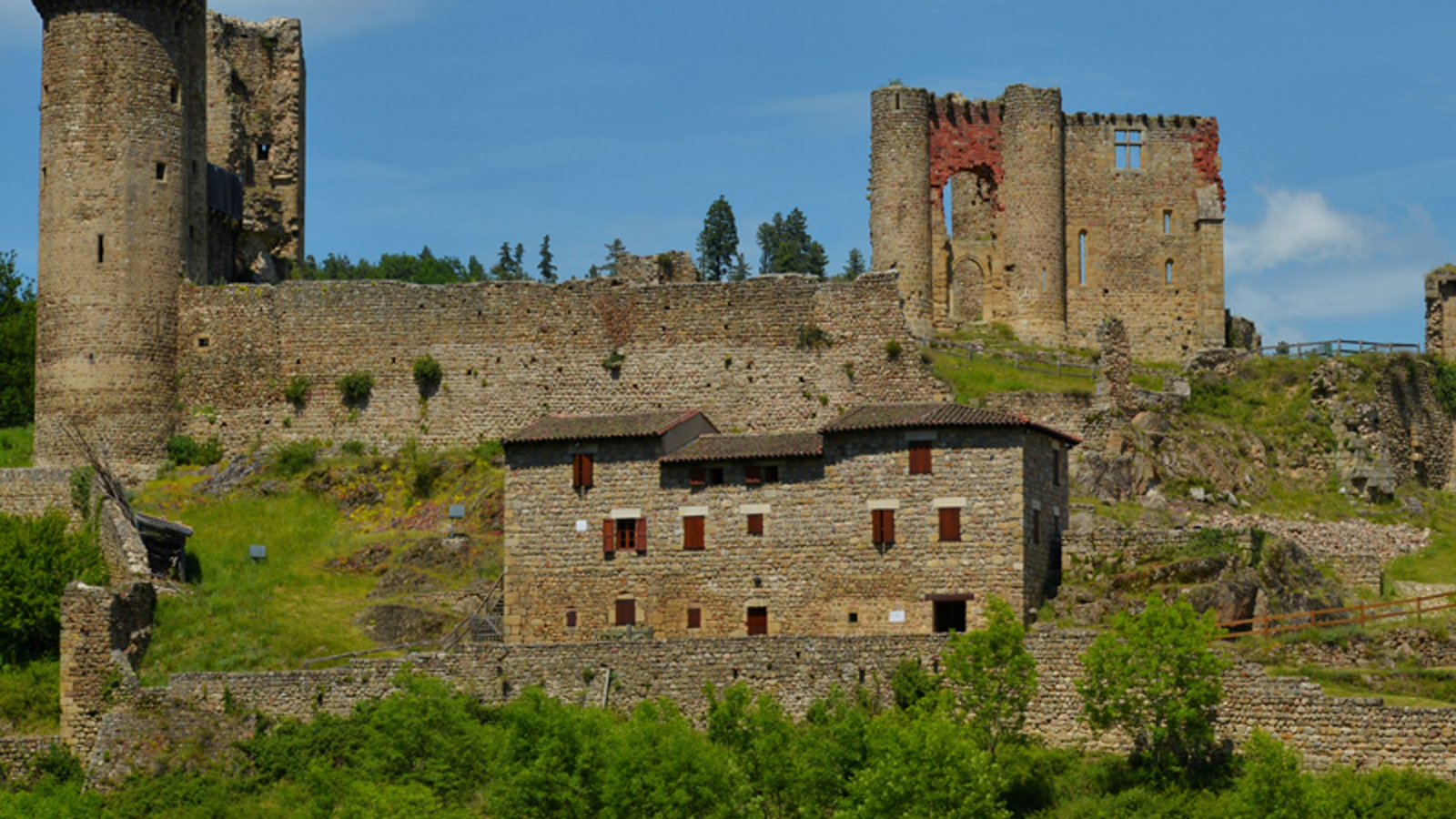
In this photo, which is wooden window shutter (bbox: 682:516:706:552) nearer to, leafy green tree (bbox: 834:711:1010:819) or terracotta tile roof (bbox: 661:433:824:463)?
terracotta tile roof (bbox: 661:433:824:463)

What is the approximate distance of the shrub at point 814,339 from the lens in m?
73.2

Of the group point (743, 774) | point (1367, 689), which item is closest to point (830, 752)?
point (743, 774)

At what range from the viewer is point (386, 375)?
76.8 meters

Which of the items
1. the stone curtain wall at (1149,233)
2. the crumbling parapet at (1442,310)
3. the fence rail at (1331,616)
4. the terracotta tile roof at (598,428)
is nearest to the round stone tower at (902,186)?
the stone curtain wall at (1149,233)

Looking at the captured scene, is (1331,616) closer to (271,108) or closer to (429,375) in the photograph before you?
(429,375)

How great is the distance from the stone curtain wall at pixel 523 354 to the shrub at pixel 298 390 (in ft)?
0.74

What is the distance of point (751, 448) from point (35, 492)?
786 inches

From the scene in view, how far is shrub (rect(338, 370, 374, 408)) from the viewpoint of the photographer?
251ft

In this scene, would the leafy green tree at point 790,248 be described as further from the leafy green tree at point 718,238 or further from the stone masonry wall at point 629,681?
the stone masonry wall at point 629,681

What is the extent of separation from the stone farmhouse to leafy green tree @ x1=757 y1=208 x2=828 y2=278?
3152 inches

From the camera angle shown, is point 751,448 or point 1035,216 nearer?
point 751,448

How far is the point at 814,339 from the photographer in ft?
240

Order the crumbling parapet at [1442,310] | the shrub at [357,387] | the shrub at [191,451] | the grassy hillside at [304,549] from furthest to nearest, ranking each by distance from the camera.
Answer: the crumbling parapet at [1442,310] < the shrub at [191,451] < the shrub at [357,387] < the grassy hillside at [304,549]

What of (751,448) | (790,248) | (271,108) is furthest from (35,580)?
(790,248)
